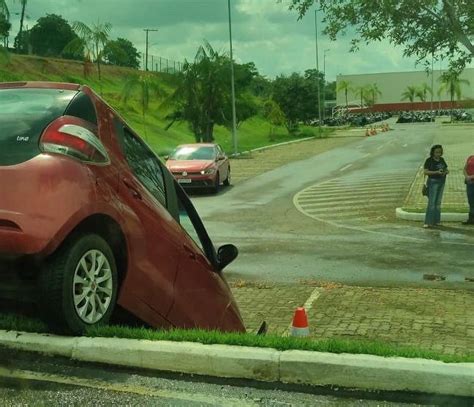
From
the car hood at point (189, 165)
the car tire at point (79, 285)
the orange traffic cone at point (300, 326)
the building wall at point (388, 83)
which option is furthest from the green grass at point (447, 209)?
the building wall at point (388, 83)

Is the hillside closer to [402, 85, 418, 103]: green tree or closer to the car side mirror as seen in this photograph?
the car side mirror

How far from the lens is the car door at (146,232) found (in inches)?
173

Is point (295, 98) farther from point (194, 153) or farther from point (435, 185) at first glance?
point (435, 185)

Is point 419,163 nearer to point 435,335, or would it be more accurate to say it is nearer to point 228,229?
point 228,229

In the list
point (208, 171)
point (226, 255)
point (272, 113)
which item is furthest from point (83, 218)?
point (272, 113)

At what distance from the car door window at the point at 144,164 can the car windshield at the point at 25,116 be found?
52cm

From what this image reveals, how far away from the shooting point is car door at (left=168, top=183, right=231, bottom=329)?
192 inches

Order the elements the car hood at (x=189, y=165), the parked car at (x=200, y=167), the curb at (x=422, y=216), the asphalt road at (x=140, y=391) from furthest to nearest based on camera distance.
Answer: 1. the car hood at (x=189, y=165)
2. the parked car at (x=200, y=167)
3. the curb at (x=422, y=216)
4. the asphalt road at (x=140, y=391)

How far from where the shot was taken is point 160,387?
3.74m

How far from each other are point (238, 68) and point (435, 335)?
3496 cm

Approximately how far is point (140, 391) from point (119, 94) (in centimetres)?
4673

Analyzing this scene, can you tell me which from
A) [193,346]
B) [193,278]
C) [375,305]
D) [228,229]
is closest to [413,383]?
[193,346]

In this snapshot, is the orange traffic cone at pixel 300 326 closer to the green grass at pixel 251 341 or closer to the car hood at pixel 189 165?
the green grass at pixel 251 341

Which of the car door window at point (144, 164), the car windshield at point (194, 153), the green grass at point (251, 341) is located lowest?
the green grass at point (251, 341)
